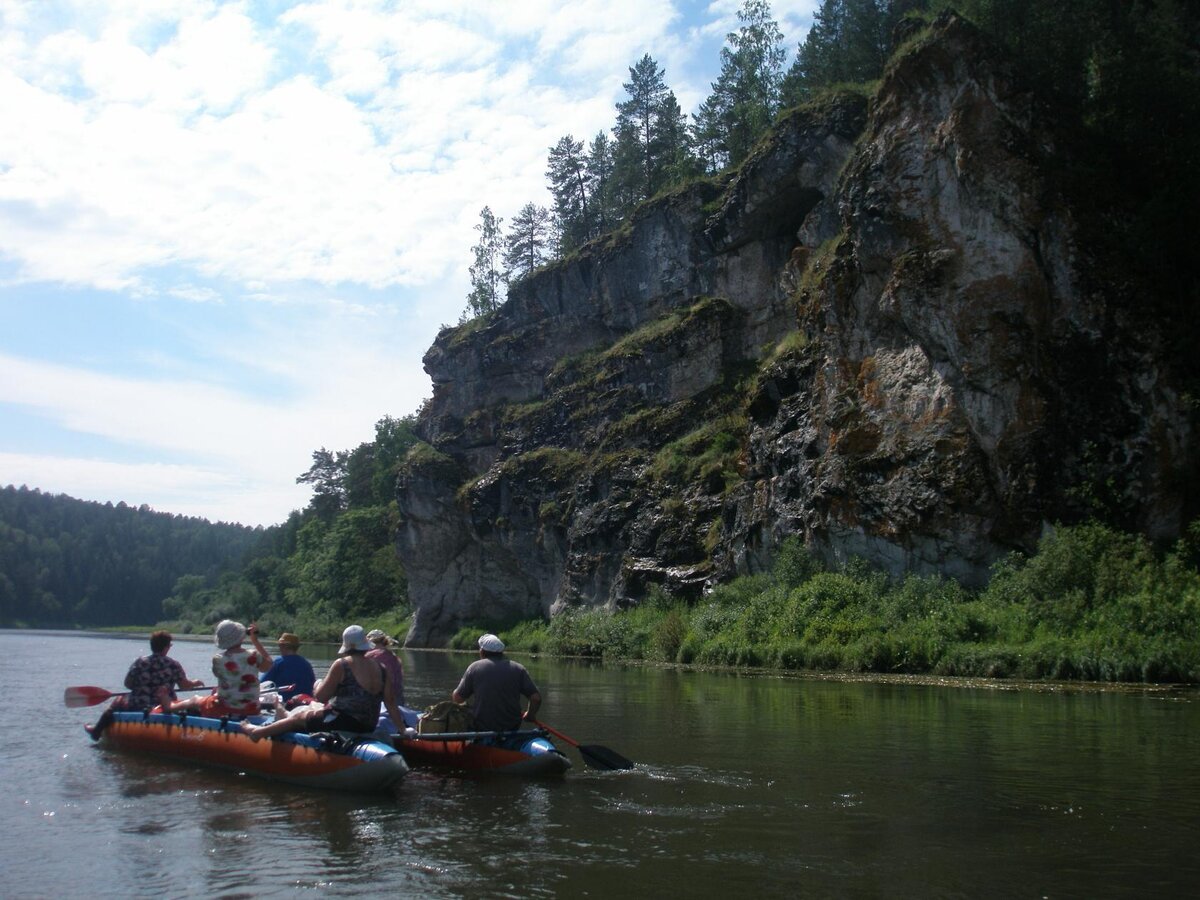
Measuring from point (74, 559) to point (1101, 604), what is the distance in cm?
15705

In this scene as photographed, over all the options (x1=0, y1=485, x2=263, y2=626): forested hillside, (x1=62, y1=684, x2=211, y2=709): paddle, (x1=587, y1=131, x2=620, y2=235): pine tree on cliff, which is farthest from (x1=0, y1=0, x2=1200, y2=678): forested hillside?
(x1=0, y1=485, x2=263, y2=626): forested hillside

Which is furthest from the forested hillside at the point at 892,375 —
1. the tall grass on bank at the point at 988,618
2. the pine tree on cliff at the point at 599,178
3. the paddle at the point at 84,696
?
the paddle at the point at 84,696

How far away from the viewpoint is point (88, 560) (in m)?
154

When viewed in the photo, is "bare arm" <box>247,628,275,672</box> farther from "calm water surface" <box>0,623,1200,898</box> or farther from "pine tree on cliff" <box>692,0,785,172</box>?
"pine tree on cliff" <box>692,0,785,172</box>

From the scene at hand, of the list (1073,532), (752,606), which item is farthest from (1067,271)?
(752,606)

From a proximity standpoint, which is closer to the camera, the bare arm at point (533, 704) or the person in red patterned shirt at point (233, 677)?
the bare arm at point (533, 704)

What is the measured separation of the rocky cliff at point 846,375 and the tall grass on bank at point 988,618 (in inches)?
54.2

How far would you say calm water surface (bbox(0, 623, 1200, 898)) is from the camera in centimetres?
756

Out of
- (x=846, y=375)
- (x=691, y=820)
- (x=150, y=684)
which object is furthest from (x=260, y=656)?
(x=846, y=375)

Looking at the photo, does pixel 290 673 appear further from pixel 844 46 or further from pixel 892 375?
pixel 844 46

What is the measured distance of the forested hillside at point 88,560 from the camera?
141625mm

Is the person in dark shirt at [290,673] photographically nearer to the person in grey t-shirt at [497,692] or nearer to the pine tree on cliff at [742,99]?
the person in grey t-shirt at [497,692]

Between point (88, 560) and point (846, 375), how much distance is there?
486 feet

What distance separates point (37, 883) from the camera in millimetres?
7723
